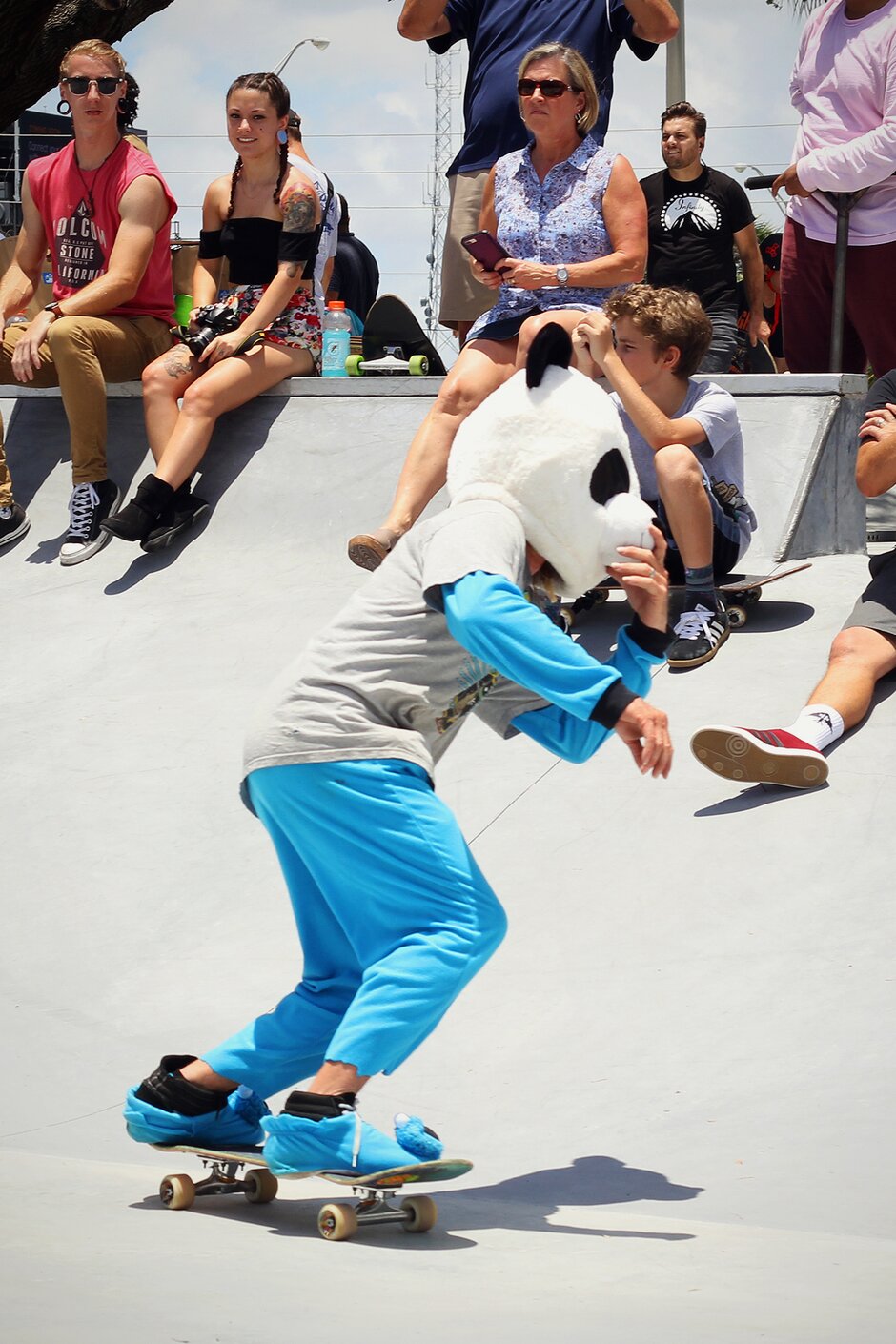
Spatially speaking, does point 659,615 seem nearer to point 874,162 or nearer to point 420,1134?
point 420,1134

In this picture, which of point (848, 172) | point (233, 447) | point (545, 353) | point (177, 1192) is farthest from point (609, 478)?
point (233, 447)

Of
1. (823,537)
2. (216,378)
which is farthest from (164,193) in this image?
(823,537)

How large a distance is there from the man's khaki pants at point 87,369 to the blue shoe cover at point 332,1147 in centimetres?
472

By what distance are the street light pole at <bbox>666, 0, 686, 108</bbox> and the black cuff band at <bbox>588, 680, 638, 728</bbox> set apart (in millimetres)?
11448

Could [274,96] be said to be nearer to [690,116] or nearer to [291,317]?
[291,317]

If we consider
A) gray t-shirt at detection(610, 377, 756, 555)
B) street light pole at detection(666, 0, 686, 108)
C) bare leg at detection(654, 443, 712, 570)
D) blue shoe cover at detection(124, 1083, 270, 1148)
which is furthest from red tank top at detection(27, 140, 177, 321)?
street light pole at detection(666, 0, 686, 108)

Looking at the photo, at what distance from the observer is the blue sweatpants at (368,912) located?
2.62 m

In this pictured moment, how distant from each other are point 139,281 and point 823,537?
331cm

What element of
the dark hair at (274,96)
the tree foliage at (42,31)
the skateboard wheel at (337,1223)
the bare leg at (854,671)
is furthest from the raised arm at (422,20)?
the tree foliage at (42,31)

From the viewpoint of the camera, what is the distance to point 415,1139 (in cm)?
280

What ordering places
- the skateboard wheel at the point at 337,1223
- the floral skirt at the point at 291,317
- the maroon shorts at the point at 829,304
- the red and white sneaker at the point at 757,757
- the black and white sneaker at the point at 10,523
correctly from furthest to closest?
the black and white sneaker at the point at 10,523
the floral skirt at the point at 291,317
the maroon shorts at the point at 829,304
the red and white sneaker at the point at 757,757
the skateboard wheel at the point at 337,1223

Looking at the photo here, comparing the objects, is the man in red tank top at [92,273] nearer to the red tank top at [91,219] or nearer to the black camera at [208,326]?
the red tank top at [91,219]

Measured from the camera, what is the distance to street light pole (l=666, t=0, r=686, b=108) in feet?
42.0

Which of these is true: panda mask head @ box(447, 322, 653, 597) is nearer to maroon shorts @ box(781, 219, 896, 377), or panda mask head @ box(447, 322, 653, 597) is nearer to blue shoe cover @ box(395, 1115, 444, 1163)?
blue shoe cover @ box(395, 1115, 444, 1163)
